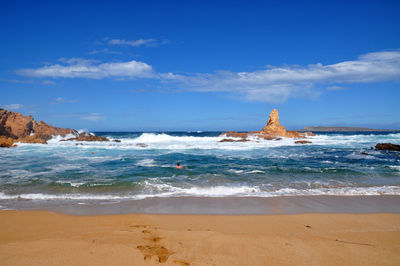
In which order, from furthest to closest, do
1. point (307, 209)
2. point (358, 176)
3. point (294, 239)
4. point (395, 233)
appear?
1. point (358, 176)
2. point (307, 209)
3. point (395, 233)
4. point (294, 239)

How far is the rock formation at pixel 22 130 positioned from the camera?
86.4 feet

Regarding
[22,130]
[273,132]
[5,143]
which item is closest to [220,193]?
[5,143]

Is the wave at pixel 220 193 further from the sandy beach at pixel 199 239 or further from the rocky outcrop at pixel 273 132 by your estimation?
the rocky outcrop at pixel 273 132

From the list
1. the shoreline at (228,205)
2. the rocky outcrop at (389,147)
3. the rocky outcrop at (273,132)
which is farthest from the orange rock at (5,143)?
the rocky outcrop at (389,147)

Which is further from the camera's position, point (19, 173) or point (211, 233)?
point (19, 173)

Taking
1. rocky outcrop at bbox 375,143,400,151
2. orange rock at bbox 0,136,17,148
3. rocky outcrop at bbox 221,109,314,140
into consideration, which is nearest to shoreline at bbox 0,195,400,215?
rocky outcrop at bbox 375,143,400,151

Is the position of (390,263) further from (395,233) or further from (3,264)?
(3,264)

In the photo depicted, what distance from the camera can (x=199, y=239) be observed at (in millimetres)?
4164

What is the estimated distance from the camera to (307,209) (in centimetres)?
612

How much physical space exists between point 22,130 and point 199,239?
106ft

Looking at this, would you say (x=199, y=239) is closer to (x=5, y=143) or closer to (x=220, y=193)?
(x=220, y=193)

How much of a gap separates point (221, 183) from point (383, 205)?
4.87 m

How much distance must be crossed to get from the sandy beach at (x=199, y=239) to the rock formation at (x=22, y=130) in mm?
24683

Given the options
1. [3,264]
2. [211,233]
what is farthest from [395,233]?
[3,264]
